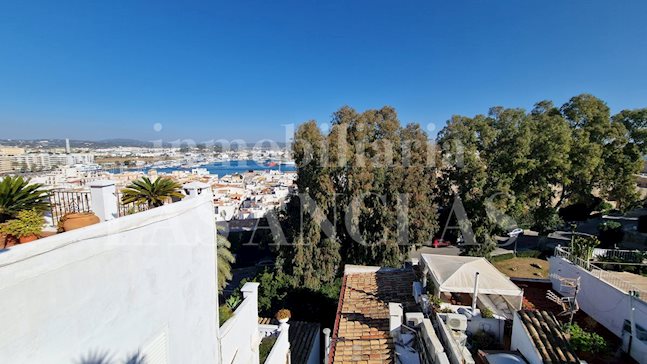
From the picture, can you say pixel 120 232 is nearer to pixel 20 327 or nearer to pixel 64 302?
pixel 64 302

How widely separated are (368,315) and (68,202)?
21.4 feet

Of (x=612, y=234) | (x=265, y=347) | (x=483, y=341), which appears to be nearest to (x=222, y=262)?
(x=265, y=347)

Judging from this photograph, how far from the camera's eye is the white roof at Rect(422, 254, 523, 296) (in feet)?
21.2

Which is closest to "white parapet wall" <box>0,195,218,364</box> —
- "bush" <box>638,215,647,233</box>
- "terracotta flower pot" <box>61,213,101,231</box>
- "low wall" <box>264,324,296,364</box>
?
"terracotta flower pot" <box>61,213,101,231</box>

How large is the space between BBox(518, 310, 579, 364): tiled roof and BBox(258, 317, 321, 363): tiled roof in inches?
261

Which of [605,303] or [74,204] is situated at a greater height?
[74,204]

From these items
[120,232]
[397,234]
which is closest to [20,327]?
[120,232]

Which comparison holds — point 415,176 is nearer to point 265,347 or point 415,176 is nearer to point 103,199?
point 265,347

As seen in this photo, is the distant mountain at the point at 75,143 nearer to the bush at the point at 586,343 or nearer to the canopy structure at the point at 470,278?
the canopy structure at the point at 470,278

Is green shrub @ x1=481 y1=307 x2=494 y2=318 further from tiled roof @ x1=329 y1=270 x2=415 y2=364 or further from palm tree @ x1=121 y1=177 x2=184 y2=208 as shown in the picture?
palm tree @ x1=121 y1=177 x2=184 y2=208

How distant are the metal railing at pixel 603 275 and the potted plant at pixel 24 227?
9867mm

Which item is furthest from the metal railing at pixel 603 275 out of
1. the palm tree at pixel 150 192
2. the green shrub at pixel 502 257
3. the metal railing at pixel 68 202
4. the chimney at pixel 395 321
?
the metal railing at pixel 68 202

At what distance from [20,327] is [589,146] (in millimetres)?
18859

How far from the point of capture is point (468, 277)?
6.80 m
